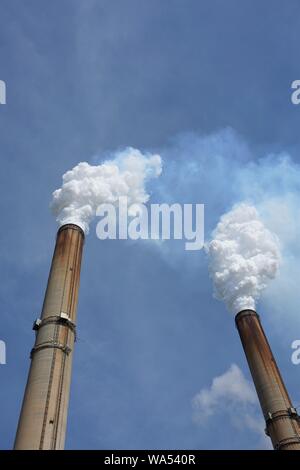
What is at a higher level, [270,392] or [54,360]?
[270,392]

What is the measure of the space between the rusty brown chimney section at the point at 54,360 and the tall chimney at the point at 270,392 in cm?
1151

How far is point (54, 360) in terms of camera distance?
17.6 meters

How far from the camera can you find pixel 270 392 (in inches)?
944

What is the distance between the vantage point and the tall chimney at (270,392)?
2277cm

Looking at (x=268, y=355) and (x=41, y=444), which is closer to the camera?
(x=41, y=444)

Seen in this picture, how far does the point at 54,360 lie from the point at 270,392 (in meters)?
13.0

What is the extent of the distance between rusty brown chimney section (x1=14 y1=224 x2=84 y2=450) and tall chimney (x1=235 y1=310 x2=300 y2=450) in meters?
11.5

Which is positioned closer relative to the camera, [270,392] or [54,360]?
[54,360]

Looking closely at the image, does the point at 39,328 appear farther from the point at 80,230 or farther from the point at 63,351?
the point at 80,230

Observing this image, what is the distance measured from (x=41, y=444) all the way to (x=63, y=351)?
12.8 feet

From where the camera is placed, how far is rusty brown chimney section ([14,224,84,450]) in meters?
15.7
